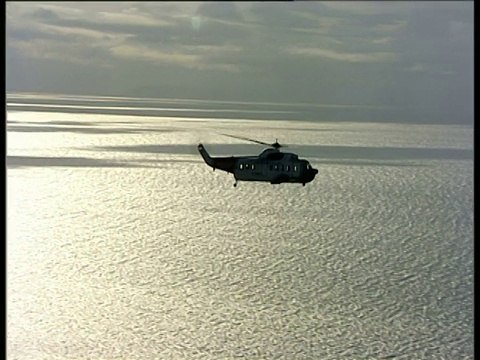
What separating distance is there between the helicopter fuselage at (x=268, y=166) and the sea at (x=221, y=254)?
3cm

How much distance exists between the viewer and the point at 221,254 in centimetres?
164

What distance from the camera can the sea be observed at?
1.63 metres

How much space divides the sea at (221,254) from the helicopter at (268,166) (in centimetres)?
3

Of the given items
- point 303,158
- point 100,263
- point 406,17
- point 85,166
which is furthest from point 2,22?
point 406,17

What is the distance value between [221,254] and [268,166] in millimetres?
215

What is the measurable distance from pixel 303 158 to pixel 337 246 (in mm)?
210

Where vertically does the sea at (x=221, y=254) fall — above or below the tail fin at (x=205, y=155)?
below

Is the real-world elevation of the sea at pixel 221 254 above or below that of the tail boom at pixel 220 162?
below

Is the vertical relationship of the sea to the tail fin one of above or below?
below

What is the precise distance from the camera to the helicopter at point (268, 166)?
1590mm

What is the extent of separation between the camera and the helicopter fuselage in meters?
1.59

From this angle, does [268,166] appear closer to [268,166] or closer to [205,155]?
[268,166]

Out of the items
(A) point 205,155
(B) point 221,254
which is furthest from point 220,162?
(B) point 221,254

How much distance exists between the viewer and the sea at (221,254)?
1.63 m
